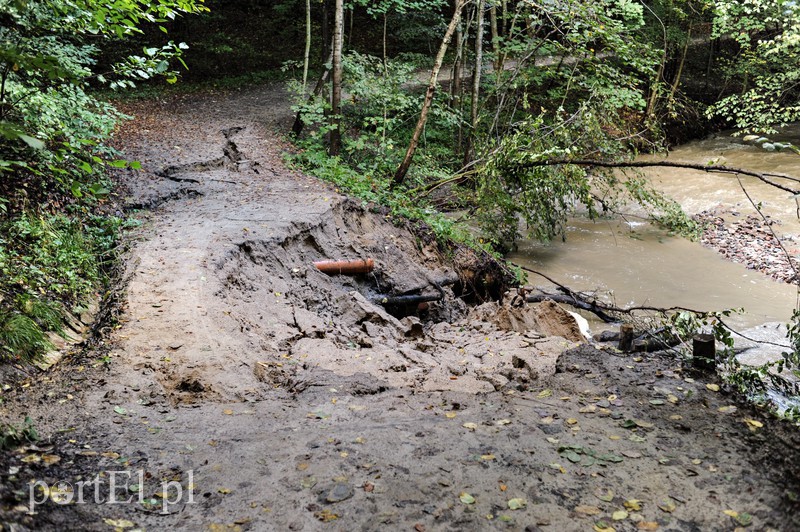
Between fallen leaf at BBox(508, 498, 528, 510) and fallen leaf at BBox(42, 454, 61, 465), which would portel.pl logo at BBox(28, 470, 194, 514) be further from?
fallen leaf at BBox(508, 498, 528, 510)

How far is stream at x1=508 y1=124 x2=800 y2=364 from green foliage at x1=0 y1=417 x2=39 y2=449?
9.09 m

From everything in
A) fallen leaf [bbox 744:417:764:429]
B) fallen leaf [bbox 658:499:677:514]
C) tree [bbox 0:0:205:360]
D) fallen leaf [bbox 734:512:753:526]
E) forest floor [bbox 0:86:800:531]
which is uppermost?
tree [bbox 0:0:205:360]

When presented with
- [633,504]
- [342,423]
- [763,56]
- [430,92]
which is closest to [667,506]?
[633,504]

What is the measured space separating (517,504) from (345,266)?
605cm

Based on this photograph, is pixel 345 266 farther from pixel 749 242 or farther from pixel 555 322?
pixel 749 242

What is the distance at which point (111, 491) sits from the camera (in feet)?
11.9

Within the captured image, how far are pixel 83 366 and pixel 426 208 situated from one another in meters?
8.26

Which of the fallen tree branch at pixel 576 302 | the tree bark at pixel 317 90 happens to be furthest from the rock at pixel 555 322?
the tree bark at pixel 317 90

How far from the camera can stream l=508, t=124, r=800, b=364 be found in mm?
11297

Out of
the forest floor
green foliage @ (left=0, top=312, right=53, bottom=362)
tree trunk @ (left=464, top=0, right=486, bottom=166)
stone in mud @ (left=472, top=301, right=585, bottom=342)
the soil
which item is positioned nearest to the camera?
the forest floor

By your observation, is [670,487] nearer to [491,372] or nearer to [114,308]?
[491,372]

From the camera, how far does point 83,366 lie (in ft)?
17.5

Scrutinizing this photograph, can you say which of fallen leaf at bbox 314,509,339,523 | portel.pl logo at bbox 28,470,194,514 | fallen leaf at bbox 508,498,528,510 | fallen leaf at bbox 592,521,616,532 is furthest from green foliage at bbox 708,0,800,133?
portel.pl logo at bbox 28,470,194,514

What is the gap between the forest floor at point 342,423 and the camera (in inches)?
143
